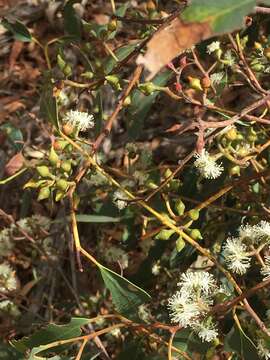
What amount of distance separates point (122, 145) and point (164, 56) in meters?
1.55

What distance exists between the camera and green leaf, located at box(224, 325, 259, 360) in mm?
1288

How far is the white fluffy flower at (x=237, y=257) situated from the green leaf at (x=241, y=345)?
0.40 feet

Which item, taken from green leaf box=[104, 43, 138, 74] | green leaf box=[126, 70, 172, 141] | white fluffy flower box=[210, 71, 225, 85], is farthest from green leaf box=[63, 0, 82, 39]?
white fluffy flower box=[210, 71, 225, 85]

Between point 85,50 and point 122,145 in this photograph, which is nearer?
point 85,50

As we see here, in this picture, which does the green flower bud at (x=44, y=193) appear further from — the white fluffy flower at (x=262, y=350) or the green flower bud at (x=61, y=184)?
the white fluffy flower at (x=262, y=350)

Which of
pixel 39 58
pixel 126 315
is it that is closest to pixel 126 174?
pixel 126 315

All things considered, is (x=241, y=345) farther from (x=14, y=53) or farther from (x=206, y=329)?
(x=14, y=53)

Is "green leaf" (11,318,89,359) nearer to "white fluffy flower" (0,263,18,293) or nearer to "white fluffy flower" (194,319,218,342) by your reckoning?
"white fluffy flower" (194,319,218,342)

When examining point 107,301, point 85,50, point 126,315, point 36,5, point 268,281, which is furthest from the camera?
point 36,5

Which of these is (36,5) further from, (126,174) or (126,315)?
(126,315)

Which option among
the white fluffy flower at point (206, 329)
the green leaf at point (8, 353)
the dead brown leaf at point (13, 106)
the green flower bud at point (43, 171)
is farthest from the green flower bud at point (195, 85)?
the dead brown leaf at point (13, 106)

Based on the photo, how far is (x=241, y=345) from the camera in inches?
51.1

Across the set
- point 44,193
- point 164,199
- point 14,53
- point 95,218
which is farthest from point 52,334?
point 14,53

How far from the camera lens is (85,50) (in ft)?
6.15
